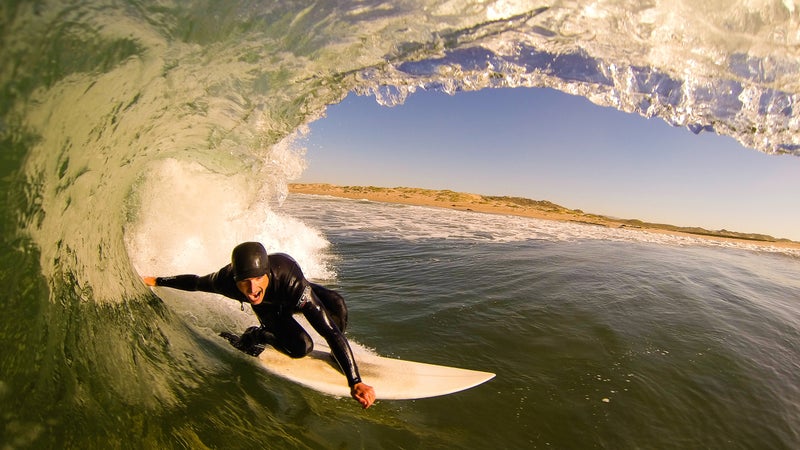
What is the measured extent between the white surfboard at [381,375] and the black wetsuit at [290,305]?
205 mm

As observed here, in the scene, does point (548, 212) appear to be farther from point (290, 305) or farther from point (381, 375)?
point (290, 305)

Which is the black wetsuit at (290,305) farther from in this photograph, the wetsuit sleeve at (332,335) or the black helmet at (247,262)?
the black helmet at (247,262)

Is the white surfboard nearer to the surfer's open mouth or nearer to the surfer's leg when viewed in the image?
the surfer's leg

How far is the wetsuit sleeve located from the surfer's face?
0.39 metres

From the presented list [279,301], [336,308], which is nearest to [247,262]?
[279,301]

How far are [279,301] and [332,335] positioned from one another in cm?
70

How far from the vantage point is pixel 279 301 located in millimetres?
3680

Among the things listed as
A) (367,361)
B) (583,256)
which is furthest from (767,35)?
(583,256)

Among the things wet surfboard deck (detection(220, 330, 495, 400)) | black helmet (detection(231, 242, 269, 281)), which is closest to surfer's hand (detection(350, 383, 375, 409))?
wet surfboard deck (detection(220, 330, 495, 400))

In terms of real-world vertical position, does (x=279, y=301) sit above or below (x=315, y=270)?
above

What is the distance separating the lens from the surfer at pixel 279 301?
10.3 feet

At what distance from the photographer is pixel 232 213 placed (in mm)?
8938

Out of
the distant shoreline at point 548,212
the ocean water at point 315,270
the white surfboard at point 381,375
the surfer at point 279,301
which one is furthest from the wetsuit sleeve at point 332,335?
the distant shoreline at point 548,212

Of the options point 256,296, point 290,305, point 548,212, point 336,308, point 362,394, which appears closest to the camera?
point 362,394
